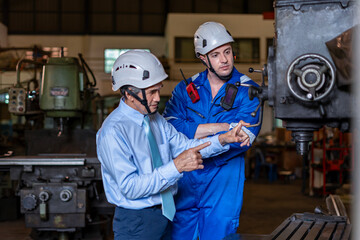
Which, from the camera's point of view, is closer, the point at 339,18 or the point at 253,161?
the point at 339,18

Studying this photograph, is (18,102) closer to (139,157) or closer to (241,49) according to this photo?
(139,157)

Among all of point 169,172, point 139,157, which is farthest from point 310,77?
point 139,157

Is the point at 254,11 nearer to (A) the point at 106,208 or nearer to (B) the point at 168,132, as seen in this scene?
(A) the point at 106,208

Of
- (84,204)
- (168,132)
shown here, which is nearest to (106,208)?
(84,204)

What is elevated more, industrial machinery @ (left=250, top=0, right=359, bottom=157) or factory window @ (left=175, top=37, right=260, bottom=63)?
factory window @ (left=175, top=37, right=260, bottom=63)

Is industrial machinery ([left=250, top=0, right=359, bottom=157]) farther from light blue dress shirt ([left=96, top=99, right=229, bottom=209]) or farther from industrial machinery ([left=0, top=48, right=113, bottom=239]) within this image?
industrial machinery ([left=0, top=48, right=113, bottom=239])

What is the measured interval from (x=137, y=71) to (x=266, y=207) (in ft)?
13.4

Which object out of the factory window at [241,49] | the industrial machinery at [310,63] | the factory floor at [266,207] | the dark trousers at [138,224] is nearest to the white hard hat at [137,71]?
the dark trousers at [138,224]

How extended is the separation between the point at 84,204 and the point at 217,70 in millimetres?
1372

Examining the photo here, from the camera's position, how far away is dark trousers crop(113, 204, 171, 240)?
153cm

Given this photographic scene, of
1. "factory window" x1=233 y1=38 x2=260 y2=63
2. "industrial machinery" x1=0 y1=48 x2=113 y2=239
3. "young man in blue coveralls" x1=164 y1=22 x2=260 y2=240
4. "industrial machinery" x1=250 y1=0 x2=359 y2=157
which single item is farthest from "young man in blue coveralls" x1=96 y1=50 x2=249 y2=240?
"factory window" x1=233 y1=38 x2=260 y2=63

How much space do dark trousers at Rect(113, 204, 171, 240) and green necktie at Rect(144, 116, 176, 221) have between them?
0.03 m

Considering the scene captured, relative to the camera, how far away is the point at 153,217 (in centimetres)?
157

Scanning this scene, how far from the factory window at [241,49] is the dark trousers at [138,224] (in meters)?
10.2
